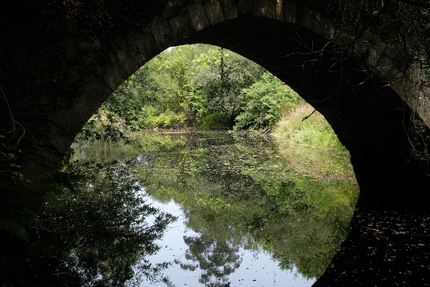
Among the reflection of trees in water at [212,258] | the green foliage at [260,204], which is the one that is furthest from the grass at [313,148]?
the reflection of trees in water at [212,258]

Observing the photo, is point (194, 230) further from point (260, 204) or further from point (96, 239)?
point (260, 204)

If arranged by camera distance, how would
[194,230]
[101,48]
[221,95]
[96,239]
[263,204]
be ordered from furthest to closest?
[221,95] → [263,204] → [194,230] → [96,239] → [101,48]

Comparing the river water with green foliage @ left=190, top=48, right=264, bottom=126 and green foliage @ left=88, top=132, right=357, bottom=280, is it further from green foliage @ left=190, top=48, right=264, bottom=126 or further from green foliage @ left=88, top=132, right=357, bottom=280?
green foliage @ left=190, top=48, right=264, bottom=126

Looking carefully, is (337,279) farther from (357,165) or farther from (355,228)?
(357,165)

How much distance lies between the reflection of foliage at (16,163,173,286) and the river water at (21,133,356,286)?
0.04 feet

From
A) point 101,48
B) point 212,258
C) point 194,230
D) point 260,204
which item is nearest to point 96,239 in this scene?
point 194,230

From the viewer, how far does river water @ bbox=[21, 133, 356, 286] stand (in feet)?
12.8

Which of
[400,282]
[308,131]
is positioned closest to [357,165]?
[400,282]

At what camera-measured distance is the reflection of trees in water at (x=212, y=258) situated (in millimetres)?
3824

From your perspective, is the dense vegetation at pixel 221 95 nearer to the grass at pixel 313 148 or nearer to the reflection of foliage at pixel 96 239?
the grass at pixel 313 148

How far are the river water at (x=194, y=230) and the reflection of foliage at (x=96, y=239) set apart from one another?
1cm

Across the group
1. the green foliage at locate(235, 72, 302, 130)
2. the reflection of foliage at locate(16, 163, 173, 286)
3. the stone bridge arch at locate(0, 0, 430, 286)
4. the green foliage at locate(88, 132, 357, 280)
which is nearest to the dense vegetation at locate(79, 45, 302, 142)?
the green foliage at locate(235, 72, 302, 130)

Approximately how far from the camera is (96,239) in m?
4.81

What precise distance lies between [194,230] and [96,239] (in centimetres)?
126
